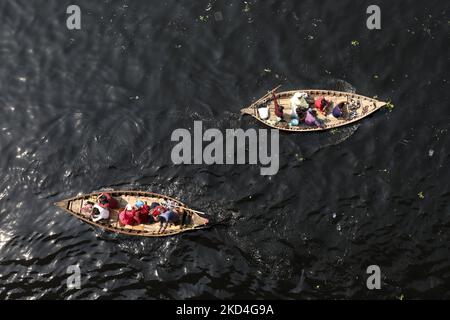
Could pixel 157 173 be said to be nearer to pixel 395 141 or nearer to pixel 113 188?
pixel 113 188

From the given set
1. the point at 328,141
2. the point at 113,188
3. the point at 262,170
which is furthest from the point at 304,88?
the point at 113,188

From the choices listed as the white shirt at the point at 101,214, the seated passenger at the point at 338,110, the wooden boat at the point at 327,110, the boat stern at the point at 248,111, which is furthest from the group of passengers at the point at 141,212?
the seated passenger at the point at 338,110

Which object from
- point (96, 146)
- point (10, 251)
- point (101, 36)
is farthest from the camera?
point (101, 36)

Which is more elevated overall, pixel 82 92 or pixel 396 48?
pixel 396 48

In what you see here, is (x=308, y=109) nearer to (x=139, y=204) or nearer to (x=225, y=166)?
(x=225, y=166)

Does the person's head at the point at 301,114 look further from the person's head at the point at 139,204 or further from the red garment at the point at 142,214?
the person's head at the point at 139,204

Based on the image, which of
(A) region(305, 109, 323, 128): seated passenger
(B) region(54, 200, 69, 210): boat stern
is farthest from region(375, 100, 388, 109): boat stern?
(B) region(54, 200, 69, 210): boat stern

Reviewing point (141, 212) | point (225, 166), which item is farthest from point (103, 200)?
point (225, 166)
